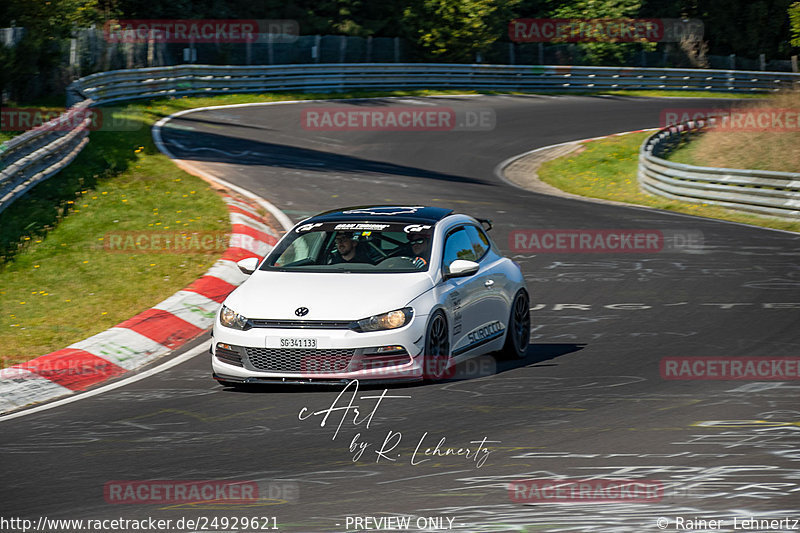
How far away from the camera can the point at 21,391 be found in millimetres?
9570

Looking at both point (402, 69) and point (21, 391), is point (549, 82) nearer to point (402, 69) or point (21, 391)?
point (402, 69)

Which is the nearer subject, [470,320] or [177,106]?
[470,320]

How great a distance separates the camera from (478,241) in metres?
11.1

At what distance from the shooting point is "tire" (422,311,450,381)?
928 centimetres

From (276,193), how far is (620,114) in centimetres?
2347

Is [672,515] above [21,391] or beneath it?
above

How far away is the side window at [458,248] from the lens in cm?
1030

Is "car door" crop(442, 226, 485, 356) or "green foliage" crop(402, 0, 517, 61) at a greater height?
"green foliage" crop(402, 0, 517, 61)

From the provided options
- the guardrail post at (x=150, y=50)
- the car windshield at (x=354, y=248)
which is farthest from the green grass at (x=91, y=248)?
the guardrail post at (x=150, y=50)

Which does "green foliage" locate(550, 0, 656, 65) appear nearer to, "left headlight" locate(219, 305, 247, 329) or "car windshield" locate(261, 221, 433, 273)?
"car windshield" locate(261, 221, 433, 273)

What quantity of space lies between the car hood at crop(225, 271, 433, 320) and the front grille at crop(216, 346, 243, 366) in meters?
0.33

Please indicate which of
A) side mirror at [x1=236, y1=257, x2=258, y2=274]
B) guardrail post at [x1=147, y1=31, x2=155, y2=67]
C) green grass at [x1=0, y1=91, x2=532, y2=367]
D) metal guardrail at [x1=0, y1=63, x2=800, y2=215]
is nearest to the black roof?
side mirror at [x1=236, y1=257, x2=258, y2=274]

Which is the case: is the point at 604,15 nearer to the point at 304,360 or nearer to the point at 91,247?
the point at 91,247

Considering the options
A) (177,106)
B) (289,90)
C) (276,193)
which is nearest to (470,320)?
(276,193)
